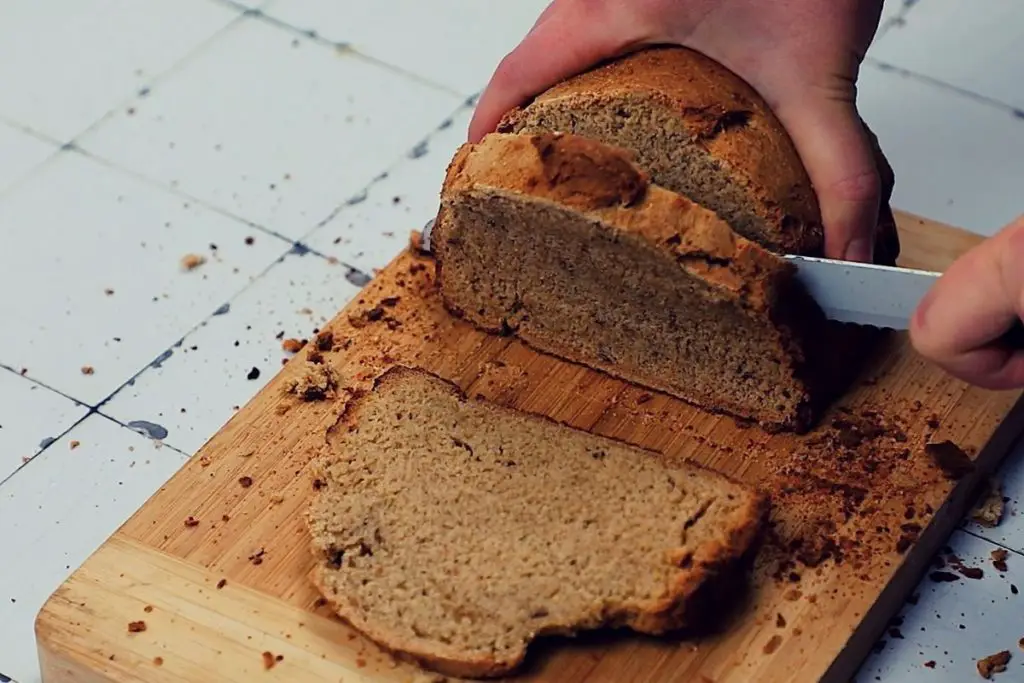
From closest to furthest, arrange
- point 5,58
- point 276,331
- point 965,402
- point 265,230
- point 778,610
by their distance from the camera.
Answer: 1. point 778,610
2. point 965,402
3. point 276,331
4. point 265,230
5. point 5,58

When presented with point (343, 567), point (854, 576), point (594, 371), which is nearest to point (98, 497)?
point (343, 567)

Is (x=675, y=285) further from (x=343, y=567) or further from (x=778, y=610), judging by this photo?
(x=343, y=567)

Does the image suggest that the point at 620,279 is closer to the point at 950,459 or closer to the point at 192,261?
the point at 950,459

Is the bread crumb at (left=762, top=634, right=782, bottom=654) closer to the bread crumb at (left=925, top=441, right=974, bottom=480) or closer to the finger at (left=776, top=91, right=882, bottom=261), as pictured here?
the bread crumb at (left=925, top=441, right=974, bottom=480)

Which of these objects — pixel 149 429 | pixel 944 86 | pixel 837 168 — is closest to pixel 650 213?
pixel 837 168

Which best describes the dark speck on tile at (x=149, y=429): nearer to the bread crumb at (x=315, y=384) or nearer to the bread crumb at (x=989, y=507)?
the bread crumb at (x=315, y=384)

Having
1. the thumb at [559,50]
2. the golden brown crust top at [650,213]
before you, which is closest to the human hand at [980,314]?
the golden brown crust top at [650,213]
